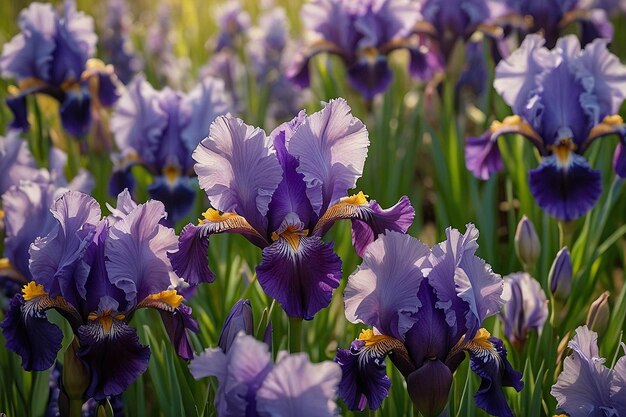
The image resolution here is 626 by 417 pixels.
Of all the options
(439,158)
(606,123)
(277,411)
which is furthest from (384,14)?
(277,411)

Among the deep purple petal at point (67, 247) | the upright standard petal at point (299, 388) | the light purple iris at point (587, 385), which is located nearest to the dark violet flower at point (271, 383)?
the upright standard petal at point (299, 388)

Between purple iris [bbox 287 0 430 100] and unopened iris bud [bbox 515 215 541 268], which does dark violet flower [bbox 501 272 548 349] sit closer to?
unopened iris bud [bbox 515 215 541 268]

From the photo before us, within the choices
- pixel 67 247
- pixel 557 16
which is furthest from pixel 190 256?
pixel 557 16

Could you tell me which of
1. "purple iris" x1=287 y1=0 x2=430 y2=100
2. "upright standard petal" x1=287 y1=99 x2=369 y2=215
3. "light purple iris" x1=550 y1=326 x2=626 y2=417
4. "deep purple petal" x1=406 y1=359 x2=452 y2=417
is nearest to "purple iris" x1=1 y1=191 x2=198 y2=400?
"upright standard petal" x1=287 y1=99 x2=369 y2=215

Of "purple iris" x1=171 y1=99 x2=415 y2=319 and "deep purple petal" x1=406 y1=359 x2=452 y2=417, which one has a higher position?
"purple iris" x1=171 y1=99 x2=415 y2=319

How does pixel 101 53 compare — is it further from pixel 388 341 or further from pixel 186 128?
pixel 388 341

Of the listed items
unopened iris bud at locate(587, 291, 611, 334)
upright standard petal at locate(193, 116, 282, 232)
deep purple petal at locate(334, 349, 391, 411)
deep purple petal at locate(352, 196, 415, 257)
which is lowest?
unopened iris bud at locate(587, 291, 611, 334)
